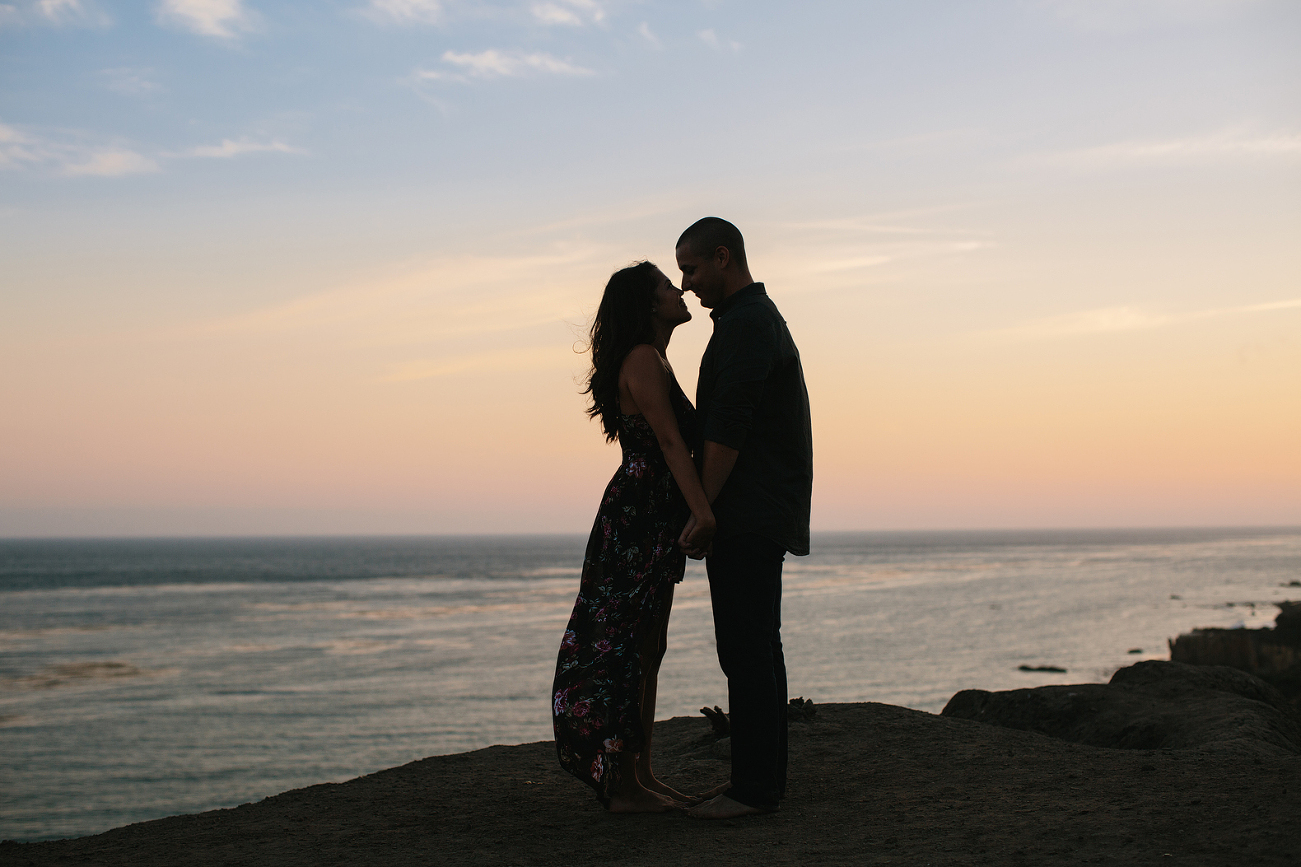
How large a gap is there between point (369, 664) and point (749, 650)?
78.2 feet

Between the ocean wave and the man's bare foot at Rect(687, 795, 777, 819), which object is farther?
the ocean wave

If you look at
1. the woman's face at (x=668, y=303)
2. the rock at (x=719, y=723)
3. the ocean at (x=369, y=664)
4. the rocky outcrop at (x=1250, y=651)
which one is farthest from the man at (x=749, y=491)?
the rocky outcrop at (x=1250, y=651)

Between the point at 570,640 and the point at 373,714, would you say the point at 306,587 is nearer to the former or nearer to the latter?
the point at 373,714

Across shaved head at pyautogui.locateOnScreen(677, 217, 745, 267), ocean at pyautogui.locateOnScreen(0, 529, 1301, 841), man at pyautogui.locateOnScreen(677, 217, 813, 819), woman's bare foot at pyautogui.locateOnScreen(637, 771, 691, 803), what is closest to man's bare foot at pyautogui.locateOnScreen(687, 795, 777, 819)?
man at pyautogui.locateOnScreen(677, 217, 813, 819)

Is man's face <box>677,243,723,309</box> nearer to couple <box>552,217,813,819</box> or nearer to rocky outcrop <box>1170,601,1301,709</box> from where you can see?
couple <box>552,217,813,819</box>

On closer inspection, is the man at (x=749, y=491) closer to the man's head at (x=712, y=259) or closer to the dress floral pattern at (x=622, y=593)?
the man's head at (x=712, y=259)

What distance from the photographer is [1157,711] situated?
564 cm

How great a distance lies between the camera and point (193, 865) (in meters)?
3.58

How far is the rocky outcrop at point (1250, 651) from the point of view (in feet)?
51.8

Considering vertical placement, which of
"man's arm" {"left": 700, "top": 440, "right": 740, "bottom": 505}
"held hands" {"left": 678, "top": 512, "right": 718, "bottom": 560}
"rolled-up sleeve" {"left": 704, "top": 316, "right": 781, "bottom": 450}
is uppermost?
"rolled-up sleeve" {"left": 704, "top": 316, "right": 781, "bottom": 450}

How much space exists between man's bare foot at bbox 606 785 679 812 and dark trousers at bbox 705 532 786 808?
32 cm

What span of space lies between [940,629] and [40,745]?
27.3m

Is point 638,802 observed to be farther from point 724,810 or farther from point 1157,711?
point 1157,711

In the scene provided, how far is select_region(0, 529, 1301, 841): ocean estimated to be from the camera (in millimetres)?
14328
